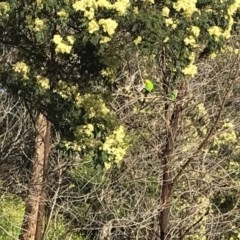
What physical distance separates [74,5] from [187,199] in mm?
4562

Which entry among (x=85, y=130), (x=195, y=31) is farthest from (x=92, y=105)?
(x=195, y=31)

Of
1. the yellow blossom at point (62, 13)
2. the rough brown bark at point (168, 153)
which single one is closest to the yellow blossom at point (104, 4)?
the yellow blossom at point (62, 13)

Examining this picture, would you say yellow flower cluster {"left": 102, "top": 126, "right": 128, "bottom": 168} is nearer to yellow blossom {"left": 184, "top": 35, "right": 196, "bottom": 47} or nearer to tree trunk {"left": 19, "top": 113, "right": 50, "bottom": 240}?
yellow blossom {"left": 184, "top": 35, "right": 196, "bottom": 47}

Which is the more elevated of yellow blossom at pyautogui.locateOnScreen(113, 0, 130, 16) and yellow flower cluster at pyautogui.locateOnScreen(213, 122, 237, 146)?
yellow flower cluster at pyautogui.locateOnScreen(213, 122, 237, 146)

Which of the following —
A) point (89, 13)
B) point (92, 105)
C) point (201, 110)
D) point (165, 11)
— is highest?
point (201, 110)

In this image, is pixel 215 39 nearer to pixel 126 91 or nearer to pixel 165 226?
pixel 126 91

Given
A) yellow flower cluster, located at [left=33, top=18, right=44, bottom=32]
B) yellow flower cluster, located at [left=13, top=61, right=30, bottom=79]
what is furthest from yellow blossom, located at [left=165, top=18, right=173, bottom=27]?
yellow flower cluster, located at [left=13, top=61, right=30, bottom=79]

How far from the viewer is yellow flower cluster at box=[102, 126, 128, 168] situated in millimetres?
5078

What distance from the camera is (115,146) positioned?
17.0 ft

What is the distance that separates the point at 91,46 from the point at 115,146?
0.85m

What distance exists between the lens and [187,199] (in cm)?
850

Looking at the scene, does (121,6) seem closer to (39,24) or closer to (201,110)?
(39,24)

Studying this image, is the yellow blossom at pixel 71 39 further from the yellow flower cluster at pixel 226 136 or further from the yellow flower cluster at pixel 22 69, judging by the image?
the yellow flower cluster at pixel 226 136

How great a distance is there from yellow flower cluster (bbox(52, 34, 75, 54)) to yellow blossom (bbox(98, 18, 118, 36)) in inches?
Result: 12.6
